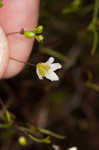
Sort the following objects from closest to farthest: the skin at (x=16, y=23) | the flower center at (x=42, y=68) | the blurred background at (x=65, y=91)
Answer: the flower center at (x=42, y=68)
the skin at (x=16, y=23)
the blurred background at (x=65, y=91)

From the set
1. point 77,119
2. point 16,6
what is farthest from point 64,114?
point 16,6

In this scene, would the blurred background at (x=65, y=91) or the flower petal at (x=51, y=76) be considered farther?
the blurred background at (x=65, y=91)

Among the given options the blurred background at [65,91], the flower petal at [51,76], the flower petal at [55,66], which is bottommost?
the blurred background at [65,91]

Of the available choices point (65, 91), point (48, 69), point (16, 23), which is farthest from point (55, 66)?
point (65, 91)

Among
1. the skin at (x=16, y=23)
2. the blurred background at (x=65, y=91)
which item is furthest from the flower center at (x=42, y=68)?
the blurred background at (x=65, y=91)

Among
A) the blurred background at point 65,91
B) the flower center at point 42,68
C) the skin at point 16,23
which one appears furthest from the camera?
the blurred background at point 65,91

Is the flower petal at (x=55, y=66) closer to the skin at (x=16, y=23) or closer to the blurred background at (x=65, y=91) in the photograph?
the skin at (x=16, y=23)

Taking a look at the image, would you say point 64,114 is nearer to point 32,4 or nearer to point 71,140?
point 71,140
